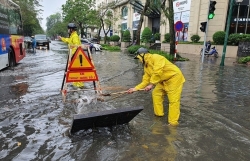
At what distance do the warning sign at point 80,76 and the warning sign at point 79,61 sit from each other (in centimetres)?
11

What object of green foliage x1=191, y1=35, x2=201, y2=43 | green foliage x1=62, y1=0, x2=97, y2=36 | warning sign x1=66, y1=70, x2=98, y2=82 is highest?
green foliage x1=62, y1=0, x2=97, y2=36

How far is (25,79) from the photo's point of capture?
8805 millimetres

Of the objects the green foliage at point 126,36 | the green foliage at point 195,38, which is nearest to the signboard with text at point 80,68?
the green foliage at point 195,38

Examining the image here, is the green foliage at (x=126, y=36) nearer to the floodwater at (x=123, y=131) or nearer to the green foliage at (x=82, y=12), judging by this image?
the green foliage at (x=82, y=12)

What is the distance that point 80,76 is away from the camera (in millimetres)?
5977

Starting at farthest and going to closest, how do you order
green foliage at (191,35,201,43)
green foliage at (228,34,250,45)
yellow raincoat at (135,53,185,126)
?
1. green foliage at (191,35,201,43)
2. green foliage at (228,34,250,45)
3. yellow raincoat at (135,53,185,126)

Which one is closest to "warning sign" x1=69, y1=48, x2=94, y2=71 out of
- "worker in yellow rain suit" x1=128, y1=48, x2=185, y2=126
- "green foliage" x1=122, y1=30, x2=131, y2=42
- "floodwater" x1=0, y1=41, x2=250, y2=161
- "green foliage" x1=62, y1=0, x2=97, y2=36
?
"floodwater" x1=0, y1=41, x2=250, y2=161

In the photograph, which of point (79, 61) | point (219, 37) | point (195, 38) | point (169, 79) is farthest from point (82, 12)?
point (169, 79)

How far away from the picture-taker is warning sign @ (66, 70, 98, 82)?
5.90 m

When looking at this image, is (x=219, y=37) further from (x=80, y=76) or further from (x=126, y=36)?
(x=126, y=36)

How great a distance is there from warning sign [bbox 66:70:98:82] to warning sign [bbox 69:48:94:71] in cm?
11

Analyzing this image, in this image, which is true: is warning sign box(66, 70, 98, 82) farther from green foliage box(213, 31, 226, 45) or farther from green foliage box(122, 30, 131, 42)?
green foliage box(122, 30, 131, 42)

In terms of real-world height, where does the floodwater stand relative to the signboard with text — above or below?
below

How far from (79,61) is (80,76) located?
37 centimetres
